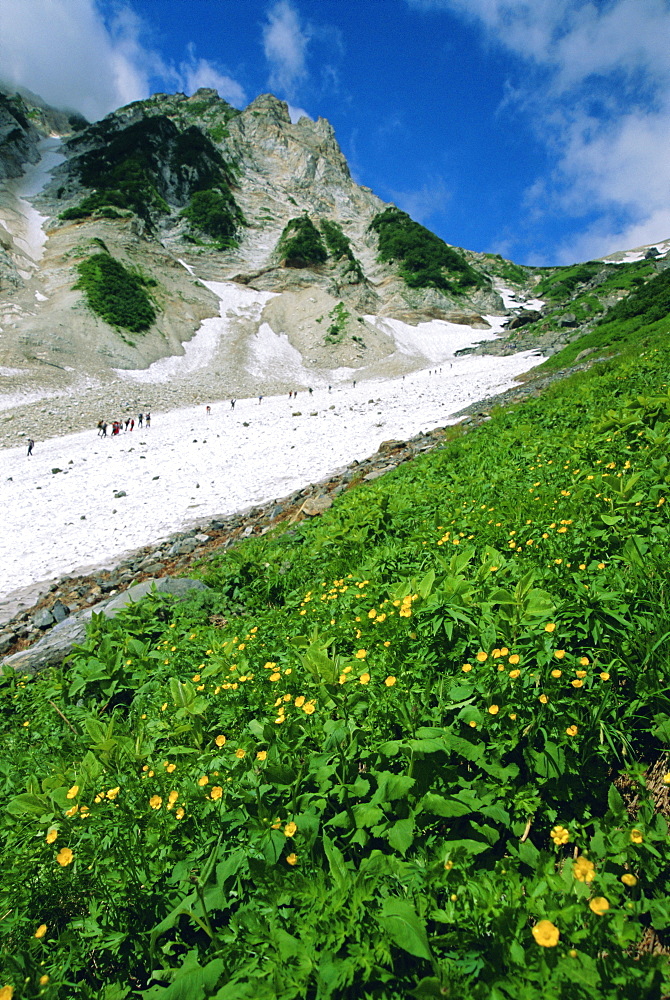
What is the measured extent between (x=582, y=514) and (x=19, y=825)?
481cm

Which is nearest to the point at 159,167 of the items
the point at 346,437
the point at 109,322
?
the point at 109,322

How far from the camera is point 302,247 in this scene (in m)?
79.9

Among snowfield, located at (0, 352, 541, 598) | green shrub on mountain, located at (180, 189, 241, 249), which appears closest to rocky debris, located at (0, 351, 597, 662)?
snowfield, located at (0, 352, 541, 598)

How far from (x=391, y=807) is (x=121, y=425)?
3220 cm

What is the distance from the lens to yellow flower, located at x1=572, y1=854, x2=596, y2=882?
5.54 ft

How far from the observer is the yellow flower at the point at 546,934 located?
146 cm

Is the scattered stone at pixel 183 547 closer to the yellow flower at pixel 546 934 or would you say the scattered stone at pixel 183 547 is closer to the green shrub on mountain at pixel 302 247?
the yellow flower at pixel 546 934

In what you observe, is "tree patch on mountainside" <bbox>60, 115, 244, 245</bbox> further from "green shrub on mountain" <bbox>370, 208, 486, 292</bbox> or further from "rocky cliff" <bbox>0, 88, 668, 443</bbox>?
"green shrub on mountain" <bbox>370, 208, 486, 292</bbox>

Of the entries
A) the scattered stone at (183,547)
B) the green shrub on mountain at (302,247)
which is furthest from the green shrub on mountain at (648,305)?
the green shrub on mountain at (302,247)

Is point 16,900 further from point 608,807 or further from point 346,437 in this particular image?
point 346,437

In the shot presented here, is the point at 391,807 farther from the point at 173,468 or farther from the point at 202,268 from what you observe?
the point at 202,268

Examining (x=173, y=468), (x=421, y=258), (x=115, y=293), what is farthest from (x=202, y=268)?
(x=173, y=468)

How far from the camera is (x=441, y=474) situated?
8320 mm

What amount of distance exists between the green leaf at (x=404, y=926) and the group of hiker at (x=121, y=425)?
98.0 feet
